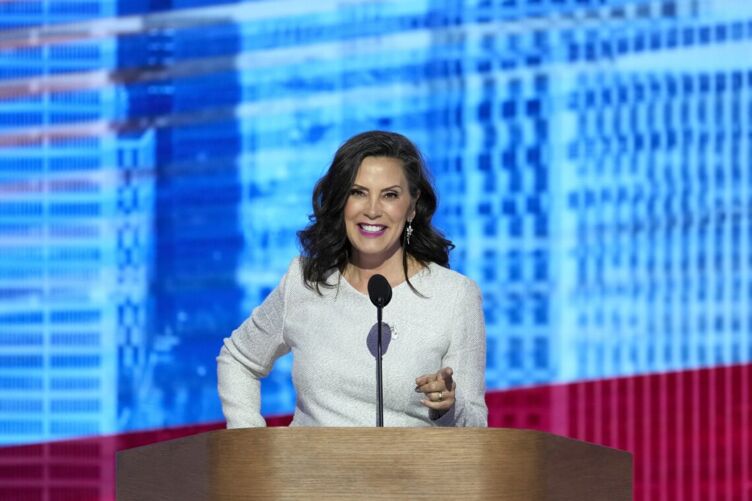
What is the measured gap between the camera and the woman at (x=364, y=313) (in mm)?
2525

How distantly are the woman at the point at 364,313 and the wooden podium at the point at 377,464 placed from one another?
1.70ft

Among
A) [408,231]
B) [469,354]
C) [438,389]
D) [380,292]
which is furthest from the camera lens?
[408,231]

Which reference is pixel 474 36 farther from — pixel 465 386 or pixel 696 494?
pixel 465 386

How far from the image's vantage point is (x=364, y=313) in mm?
2600

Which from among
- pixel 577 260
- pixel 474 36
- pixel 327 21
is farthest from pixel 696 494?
pixel 327 21

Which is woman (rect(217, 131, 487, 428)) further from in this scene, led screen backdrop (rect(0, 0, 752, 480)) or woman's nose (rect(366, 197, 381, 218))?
led screen backdrop (rect(0, 0, 752, 480))

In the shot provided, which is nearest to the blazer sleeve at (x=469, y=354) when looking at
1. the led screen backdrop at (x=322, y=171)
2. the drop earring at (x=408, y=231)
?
the drop earring at (x=408, y=231)

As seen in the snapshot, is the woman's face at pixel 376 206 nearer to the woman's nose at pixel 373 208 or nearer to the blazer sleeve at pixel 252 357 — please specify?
the woman's nose at pixel 373 208

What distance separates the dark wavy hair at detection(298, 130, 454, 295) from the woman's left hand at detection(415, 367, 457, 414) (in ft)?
1.54

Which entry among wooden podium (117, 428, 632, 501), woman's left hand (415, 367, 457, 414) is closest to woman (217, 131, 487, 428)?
woman's left hand (415, 367, 457, 414)

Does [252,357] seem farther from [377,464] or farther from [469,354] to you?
[377,464]

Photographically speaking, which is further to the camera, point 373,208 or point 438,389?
point 373,208

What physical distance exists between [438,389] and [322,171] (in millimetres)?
2126

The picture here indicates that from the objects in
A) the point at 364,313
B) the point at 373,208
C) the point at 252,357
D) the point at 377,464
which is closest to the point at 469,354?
the point at 364,313
